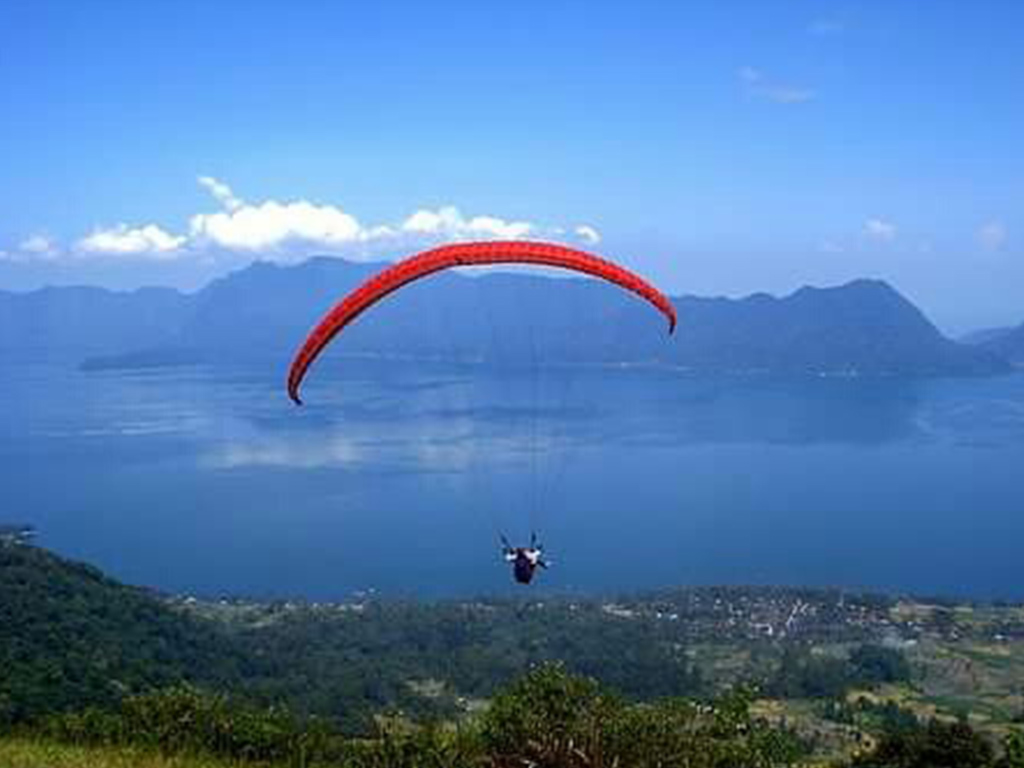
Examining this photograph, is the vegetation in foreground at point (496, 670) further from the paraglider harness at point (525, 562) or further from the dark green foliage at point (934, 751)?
the paraglider harness at point (525, 562)

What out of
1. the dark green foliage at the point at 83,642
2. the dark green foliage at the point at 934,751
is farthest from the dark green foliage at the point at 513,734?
the dark green foliage at the point at 934,751

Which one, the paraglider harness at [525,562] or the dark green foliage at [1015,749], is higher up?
the paraglider harness at [525,562]

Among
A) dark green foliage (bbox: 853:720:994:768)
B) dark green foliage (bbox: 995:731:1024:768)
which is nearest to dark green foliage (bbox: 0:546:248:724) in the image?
dark green foliage (bbox: 853:720:994:768)

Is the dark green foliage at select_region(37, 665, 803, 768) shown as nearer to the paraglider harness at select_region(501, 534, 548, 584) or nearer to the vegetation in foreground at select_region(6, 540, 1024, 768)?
the vegetation in foreground at select_region(6, 540, 1024, 768)

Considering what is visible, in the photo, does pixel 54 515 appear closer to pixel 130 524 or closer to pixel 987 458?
pixel 130 524

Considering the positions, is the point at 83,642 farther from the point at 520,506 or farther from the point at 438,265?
the point at 520,506

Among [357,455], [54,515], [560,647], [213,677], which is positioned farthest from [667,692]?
[357,455]
